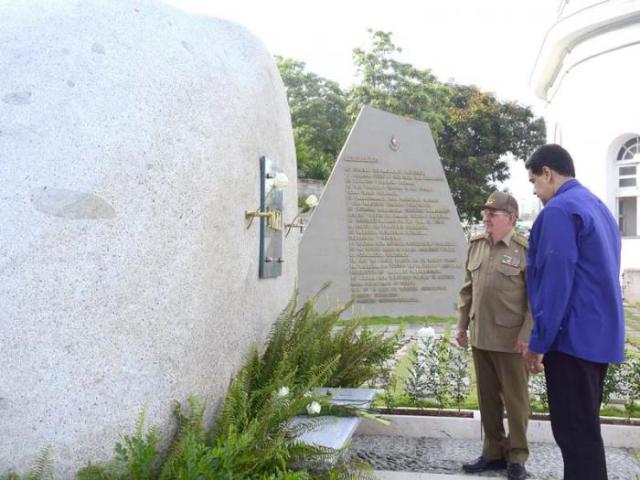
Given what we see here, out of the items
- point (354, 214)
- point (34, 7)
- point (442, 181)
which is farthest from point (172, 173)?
→ point (442, 181)

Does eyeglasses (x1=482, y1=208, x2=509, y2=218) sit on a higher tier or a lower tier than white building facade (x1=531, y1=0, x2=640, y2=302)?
lower

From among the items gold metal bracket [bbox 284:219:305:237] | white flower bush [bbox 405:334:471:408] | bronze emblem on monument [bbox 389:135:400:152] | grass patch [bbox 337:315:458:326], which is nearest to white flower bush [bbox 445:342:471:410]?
white flower bush [bbox 405:334:471:408]

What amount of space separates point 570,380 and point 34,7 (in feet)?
9.97

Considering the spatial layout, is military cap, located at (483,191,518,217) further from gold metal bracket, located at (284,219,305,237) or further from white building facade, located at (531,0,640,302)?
white building facade, located at (531,0,640,302)

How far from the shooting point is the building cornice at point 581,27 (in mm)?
16484

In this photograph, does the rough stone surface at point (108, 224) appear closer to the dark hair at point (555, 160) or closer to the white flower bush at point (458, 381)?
the dark hair at point (555, 160)

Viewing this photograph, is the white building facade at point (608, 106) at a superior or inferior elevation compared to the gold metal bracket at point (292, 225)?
superior

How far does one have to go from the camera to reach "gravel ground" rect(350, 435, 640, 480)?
4199 mm

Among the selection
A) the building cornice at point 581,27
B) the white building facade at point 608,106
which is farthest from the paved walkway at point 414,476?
the building cornice at point 581,27

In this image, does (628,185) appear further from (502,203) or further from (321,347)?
(321,347)

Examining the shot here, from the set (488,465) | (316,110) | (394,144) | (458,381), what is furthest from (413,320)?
(316,110)

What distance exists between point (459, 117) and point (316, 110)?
7.69 m

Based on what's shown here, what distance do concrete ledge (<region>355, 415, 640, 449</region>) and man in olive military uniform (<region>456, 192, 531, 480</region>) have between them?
614 mm

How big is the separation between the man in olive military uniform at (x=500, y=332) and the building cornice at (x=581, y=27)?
14.8 m
